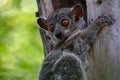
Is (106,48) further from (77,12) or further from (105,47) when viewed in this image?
(77,12)

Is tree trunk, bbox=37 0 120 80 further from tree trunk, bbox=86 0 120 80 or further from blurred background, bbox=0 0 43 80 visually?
blurred background, bbox=0 0 43 80

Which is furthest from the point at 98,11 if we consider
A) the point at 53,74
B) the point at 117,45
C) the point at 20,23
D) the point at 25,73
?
the point at 20,23

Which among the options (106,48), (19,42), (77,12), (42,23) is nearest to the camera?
(106,48)

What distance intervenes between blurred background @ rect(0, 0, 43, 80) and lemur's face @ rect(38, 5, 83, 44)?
88 centimetres

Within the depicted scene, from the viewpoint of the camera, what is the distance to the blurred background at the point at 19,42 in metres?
5.96

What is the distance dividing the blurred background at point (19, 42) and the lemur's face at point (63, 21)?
88cm

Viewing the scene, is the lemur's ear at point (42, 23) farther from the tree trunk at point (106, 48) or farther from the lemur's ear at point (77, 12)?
the tree trunk at point (106, 48)

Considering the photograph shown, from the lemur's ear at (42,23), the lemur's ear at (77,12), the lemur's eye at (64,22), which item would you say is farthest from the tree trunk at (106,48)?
the lemur's ear at (42,23)

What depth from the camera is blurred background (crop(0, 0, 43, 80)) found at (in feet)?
19.6

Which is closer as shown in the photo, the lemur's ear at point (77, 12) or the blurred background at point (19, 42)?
the lemur's ear at point (77, 12)

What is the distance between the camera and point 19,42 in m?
6.98

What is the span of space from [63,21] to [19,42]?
1830mm

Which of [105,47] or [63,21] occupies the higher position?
[63,21]

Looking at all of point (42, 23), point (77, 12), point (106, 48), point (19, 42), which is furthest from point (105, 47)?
point (19, 42)
